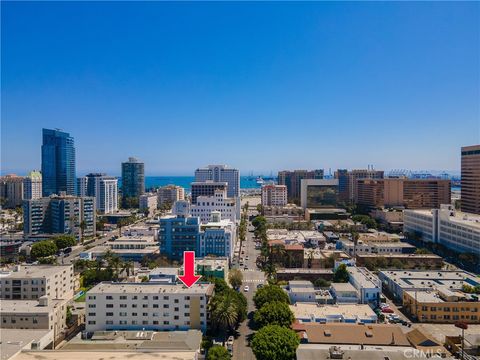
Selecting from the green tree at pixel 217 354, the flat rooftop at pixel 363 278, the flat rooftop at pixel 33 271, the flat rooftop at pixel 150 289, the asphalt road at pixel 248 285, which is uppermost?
the flat rooftop at pixel 33 271

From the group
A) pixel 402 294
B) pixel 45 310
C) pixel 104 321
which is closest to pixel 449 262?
pixel 402 294

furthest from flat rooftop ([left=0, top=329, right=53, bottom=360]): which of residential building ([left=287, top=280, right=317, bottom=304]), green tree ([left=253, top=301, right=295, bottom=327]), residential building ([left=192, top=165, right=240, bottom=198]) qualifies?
residential building ([left=192, top=165, right=240, bottom=198])

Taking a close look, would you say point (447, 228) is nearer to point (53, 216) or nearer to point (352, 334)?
point (352, 334)

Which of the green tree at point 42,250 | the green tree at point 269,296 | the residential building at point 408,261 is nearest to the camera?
the green tree at point 269,296

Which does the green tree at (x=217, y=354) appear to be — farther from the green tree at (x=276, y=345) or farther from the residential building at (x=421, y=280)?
the residential building at (x=421, y=280)

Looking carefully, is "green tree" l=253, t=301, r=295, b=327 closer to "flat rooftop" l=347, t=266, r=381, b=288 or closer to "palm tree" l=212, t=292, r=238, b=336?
"palm tree" l=212, t=292, r=238, b=336

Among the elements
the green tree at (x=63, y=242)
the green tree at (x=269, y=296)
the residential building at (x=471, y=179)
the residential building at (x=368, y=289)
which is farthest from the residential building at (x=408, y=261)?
the green tree at (x=63, y=242)
